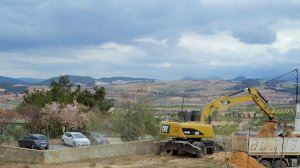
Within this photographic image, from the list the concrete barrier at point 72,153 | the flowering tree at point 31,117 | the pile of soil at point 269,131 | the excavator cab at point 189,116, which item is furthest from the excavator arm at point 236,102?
the flowering tree at point 31,117

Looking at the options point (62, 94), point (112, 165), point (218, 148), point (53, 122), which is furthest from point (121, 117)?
point (112, 165)

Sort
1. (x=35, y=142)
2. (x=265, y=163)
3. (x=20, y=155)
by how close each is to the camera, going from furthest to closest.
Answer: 1. (x=35, y=142)
2. (x=265, y=163)
3. (x=20, y=155)

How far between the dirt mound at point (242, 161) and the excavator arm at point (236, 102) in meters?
4.76

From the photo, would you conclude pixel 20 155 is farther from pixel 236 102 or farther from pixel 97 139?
pixel 97 139

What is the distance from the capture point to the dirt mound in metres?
32.1

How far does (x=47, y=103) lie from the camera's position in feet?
221

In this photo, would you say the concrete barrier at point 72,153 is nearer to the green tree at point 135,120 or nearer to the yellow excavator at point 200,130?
the yellow excavator at point 200,130

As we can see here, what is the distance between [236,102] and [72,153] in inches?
516

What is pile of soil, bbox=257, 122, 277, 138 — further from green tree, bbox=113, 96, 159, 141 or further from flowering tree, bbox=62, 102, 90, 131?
flowering tree, bbox=62, 102, 90, 131

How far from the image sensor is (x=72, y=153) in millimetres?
32281

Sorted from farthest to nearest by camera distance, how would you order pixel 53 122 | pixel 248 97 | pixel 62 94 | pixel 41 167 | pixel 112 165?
1. pixel 62 94
2. pixel 53 122
3. pixel 248 97
4. pixel 112 165
5. pixel 41 167

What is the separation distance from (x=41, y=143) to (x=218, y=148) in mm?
15084

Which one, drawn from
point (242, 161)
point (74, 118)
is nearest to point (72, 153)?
point (242, 161)

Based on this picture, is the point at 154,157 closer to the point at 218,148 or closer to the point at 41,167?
the point at 218,148
